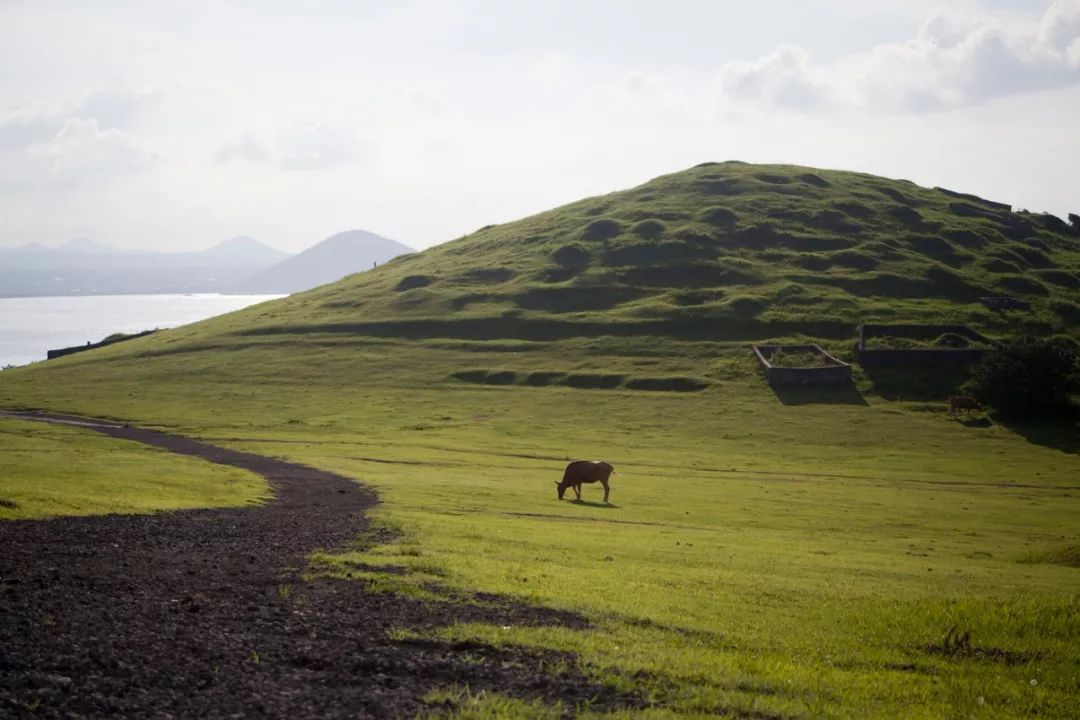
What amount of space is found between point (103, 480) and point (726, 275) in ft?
403

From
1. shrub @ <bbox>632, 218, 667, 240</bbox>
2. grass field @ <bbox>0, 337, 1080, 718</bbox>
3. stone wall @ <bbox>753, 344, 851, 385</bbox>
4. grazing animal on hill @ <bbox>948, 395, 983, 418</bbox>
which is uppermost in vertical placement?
shrub @ <bbox>632, 218, 667, 240</bbox>

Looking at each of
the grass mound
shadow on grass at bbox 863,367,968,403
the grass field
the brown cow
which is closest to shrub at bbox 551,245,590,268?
the grass field

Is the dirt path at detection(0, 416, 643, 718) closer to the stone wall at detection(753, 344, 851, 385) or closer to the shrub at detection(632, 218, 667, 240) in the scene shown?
the stone wall at detection(753, 344, 851, 385)

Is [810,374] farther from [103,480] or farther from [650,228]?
[103,480]

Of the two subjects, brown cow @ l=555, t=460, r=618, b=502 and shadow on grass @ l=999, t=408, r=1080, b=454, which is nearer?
brown cow @ l=555, t=460, r=618, b=502

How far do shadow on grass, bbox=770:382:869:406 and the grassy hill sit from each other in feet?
2.57

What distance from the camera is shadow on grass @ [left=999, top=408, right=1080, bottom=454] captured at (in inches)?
3435

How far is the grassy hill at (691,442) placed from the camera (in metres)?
19.3

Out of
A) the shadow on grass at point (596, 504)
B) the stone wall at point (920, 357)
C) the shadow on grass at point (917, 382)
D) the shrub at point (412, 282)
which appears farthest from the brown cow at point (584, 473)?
the shrub at point (412, 282)

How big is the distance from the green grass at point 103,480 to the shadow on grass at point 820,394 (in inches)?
2494

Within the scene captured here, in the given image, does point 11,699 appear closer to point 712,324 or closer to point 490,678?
point 490,678

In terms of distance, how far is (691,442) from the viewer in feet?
282

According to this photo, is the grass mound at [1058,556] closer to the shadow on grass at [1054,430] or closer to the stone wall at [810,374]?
the shadow on grass at [1054,430]

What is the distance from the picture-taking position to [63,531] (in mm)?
27438
